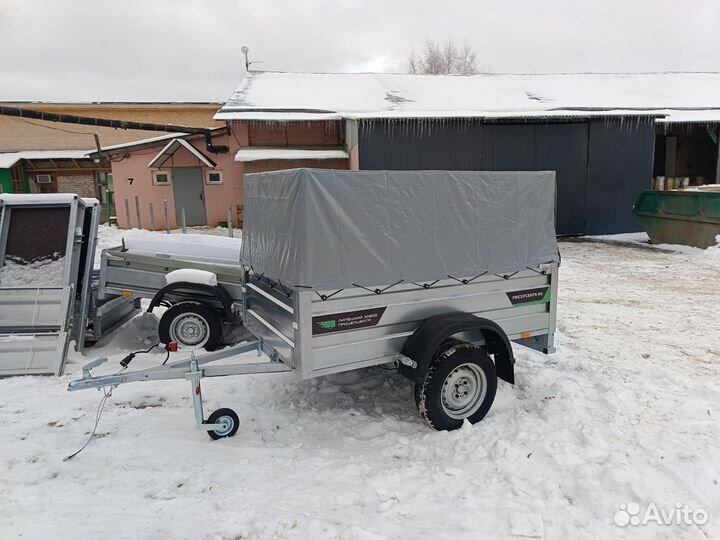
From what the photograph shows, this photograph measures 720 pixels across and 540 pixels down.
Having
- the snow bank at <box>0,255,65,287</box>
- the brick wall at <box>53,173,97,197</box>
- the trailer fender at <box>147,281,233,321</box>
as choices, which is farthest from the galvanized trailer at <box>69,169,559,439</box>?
the brick wall at <box>53,173,97,197</box>

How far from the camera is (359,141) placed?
15992 mm

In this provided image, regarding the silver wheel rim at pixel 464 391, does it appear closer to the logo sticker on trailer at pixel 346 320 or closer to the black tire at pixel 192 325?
the logo sticker on trailer at pixel 346 320

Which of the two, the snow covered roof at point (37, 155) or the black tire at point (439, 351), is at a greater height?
the snow covered roof at point (37, 155)

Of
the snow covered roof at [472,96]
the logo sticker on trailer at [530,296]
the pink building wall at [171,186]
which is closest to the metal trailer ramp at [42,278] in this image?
the logo sticker on trailer at [530,296]

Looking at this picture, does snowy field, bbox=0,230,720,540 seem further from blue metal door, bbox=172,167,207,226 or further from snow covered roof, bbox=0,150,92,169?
snow covered roof, bbox=0,150,92,169

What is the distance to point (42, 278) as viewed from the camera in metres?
5.64

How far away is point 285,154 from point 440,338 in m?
15.2

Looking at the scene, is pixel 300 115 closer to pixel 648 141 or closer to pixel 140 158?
pixel 140 158

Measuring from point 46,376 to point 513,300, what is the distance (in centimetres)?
465

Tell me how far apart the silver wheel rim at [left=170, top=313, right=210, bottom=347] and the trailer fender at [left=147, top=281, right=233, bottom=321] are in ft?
0.77

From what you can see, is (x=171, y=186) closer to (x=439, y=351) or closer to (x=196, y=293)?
(x=196, y=293)

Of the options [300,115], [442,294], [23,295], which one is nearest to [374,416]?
[442,294]

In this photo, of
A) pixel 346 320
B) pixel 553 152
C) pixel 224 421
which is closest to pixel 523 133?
pixel 553 152

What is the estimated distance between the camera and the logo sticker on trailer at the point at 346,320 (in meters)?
3.59
